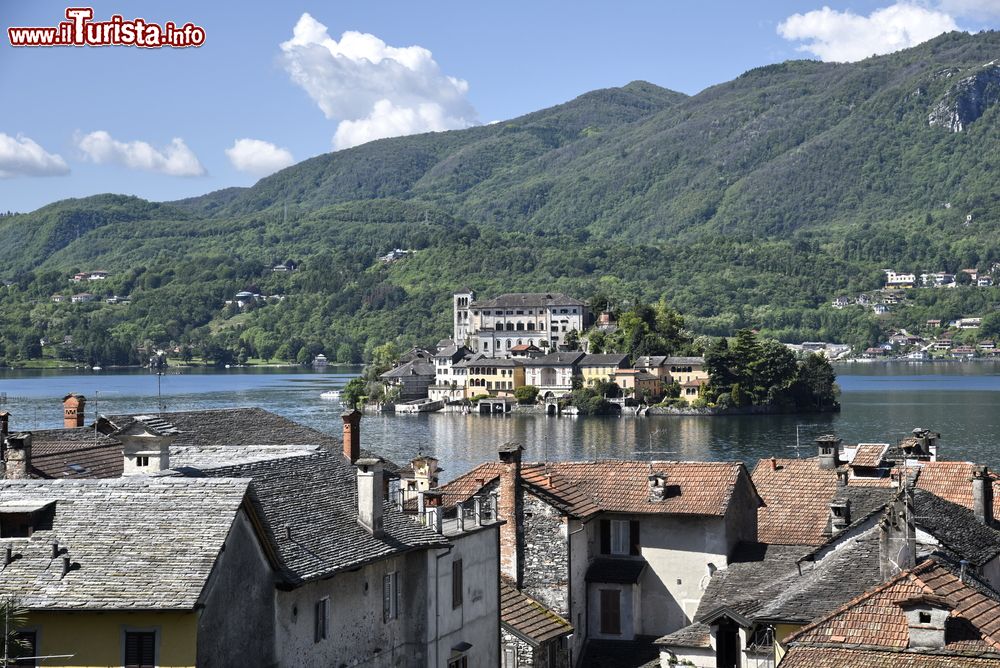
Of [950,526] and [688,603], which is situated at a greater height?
[950,526]

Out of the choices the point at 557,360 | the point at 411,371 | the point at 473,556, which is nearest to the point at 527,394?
the point at 557,360

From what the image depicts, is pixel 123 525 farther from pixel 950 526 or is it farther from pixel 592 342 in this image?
pixel 592 342

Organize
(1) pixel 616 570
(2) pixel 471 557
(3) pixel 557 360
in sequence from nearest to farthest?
(2) pixel 471 557 < (1) pixel 616 570 < (3) pixel 557 360

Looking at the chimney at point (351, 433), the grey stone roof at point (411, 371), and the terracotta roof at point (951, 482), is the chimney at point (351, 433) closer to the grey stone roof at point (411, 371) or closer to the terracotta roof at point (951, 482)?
the terracotta roof at point (951, 482)

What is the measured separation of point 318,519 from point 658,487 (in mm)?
11314

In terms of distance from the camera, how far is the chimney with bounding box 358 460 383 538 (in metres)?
19.6

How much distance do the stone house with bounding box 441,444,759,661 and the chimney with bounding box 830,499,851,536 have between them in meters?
1.96

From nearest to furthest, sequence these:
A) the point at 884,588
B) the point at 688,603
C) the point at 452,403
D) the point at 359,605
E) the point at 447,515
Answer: the point at 884,588 → the point at 359,605 → the point at 447,515 → the point at 688,603 → the point at 452,403

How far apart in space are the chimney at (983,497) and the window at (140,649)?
18.9 meters

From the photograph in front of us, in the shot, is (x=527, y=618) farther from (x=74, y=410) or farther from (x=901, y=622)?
(x=74, y=410)

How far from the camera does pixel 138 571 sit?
15242 millimetres

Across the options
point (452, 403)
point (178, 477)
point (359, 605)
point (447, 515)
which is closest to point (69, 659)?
point (178, 477)

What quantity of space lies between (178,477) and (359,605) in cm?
297

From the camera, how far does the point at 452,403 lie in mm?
180875
